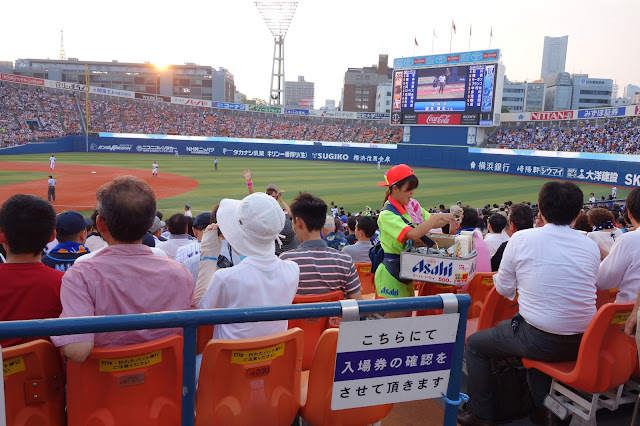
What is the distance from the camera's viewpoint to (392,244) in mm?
4238

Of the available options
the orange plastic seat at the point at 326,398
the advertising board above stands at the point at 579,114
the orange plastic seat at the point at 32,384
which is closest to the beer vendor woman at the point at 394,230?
the orange plastic seat at the point at 326,398

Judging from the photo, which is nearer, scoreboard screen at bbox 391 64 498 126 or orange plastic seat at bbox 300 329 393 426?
orange plastic seat at bbox 300 329 393 426

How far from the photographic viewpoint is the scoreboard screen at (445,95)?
44.6 meters

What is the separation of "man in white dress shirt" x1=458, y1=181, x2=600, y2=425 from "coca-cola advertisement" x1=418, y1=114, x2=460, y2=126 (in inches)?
1821

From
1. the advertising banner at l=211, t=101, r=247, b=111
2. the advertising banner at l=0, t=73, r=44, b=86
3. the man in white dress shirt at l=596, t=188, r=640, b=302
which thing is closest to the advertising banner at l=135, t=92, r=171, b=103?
the advertising banner at l=211, t=101, r=247, b=111

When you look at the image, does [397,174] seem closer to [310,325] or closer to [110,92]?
[310,325]

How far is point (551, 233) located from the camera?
132 inches

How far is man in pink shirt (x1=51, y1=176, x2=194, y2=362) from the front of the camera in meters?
Answer: 2.30

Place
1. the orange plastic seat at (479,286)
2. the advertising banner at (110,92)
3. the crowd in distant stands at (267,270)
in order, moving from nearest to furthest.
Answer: the crowd in distant stands at (267,270)
the orange plastic seat at (479,286)
the advertising banner at (110,92)

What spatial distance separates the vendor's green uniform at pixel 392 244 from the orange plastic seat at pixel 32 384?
108 inches

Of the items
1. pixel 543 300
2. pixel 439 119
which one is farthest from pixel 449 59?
pixel 543 300

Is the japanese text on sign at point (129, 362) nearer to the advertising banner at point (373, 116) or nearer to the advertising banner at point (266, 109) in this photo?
the advertising banner at point (373, 116)

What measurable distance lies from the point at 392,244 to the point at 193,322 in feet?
8.57

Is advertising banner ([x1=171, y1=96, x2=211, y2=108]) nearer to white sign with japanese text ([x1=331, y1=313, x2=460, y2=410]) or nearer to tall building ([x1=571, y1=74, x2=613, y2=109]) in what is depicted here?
white sign with japanese text ([x1=331, y1=313, x2=460, y2=410])
